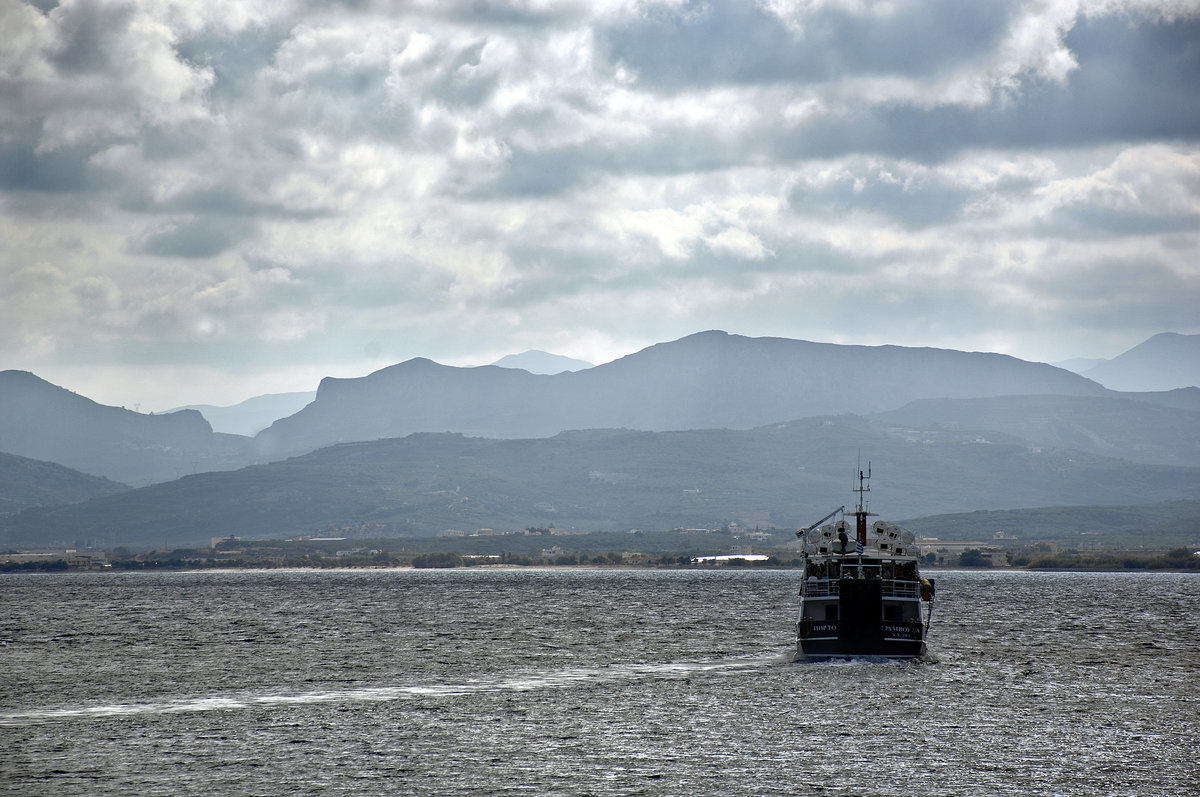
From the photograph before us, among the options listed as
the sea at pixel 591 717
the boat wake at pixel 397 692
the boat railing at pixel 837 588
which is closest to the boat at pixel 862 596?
the boat railing at pixel 837 588

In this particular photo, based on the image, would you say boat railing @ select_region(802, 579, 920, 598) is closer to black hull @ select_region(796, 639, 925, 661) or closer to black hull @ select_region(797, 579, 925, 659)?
black hull @ select_region(797, 579, 925, 659)

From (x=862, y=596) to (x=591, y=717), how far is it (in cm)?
3263

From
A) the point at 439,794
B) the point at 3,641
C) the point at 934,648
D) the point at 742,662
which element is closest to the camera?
the point at 439,794

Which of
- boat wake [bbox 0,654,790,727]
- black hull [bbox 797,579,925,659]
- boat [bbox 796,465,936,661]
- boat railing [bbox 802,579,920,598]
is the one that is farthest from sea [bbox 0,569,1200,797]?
boat railing [bbox 802,579,920,598]

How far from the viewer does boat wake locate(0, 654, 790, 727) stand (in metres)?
84.4

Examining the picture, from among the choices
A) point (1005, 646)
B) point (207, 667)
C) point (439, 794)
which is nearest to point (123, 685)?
point (207, 667)

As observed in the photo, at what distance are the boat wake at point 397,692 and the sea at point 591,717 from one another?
0.29 m

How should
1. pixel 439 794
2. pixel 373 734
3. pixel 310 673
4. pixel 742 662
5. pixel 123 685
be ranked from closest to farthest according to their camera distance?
pixel 439 794
pixel 373 734
pixel 123 685
pixel 310 673
pixel 742 662

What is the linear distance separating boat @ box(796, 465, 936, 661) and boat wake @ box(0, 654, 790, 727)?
19.3 ft

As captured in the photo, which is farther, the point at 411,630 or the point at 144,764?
the point at 411,630

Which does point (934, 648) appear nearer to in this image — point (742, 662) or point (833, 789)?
point (742, 662)

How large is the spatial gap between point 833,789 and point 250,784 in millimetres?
28010

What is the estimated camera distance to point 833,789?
61.1 metres

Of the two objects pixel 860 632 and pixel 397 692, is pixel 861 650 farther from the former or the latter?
pixel 397 692
